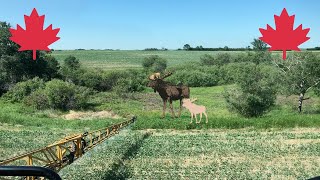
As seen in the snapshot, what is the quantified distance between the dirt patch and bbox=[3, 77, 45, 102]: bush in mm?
7094

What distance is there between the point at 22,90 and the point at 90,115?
10.1 m

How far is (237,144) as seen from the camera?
725 inches

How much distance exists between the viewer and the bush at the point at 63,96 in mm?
34250

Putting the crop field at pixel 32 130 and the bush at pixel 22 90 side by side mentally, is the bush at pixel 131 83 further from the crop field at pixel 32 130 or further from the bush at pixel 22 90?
the crop field at pixel 32 130

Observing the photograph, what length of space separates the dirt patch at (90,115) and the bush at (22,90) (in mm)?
7094

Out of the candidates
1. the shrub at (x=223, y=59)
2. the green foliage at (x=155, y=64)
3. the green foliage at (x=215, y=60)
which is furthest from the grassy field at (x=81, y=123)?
the shrub at (x=223, y=59)

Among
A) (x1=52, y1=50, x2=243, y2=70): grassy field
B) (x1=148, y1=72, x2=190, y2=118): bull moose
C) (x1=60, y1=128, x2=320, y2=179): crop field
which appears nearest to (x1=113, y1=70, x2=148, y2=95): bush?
(x1=60, y1=128, x2=320, y2=179): crop field

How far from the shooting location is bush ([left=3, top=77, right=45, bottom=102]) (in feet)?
125

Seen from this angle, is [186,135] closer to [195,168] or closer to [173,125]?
[173,125]

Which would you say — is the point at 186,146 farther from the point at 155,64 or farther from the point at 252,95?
the point at 155,64

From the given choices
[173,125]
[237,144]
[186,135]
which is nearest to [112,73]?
[173,125]

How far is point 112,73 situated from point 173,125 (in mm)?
23622

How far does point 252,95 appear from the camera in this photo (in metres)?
28.1

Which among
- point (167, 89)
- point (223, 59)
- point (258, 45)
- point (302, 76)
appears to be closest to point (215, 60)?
point (223, 59)
